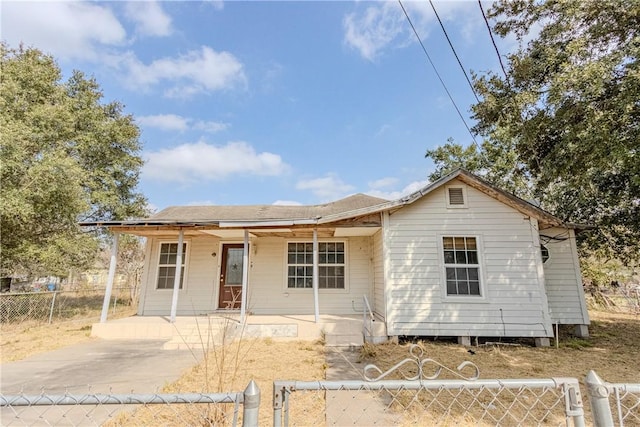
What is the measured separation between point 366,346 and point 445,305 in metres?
2.26

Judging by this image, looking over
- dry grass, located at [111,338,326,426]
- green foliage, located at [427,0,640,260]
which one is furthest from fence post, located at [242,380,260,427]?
green foliage, located at [427,0,640,260]

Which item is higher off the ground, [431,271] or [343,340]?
[431,271]

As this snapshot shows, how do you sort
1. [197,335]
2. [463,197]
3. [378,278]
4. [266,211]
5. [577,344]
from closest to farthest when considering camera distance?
[577,344] < [197,335] < [463,197] < [378,278] < [266,211]

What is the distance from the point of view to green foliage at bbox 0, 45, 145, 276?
9758 millimetres

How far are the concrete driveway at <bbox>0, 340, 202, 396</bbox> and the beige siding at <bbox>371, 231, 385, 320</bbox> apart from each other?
4.51m

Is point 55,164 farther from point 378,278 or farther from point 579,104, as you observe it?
point 579,104

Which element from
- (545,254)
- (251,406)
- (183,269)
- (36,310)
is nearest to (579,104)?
(545,254)

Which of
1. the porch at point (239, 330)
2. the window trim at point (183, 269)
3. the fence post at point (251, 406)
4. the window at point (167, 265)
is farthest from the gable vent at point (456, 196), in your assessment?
the window at point (167, 265)

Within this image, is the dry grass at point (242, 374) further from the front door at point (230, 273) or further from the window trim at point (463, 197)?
the window trim at point (463, 197)

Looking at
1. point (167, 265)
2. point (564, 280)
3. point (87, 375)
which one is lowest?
point (87, 375)

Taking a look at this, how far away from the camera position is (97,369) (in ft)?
17.9

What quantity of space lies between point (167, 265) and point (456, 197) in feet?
29.3

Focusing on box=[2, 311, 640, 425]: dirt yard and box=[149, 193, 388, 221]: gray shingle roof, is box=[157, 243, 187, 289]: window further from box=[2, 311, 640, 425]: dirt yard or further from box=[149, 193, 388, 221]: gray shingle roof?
box=[2, 311, 640, 425]: dirt yard

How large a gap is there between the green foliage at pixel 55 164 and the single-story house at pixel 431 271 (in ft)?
11.9
